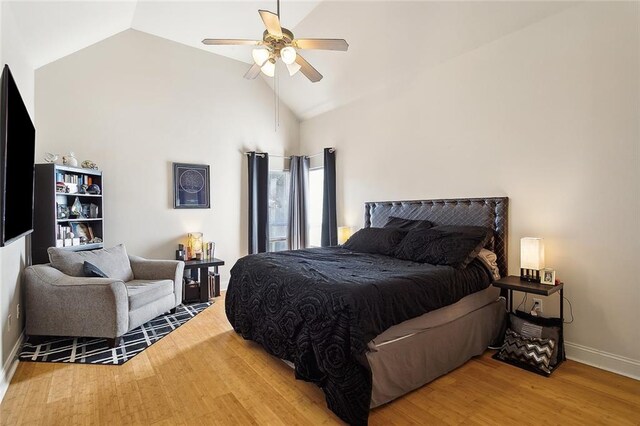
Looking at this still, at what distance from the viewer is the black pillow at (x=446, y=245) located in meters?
2.86

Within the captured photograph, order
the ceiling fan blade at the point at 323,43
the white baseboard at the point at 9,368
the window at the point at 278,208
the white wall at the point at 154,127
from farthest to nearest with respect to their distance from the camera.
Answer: the window at the point at 278,208, the white wall at the point at 154,127, the ceiling fan blade at the point at 323,43, the white baseboard at the point at 9,368

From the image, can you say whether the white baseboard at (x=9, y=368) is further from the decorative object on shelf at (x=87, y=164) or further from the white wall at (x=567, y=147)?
the white wall at (x=567, y=147)

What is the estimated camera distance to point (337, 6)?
3.66m

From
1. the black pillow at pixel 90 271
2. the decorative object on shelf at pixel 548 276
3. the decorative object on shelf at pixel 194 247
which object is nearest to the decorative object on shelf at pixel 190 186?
the decorative object on shelf at pixel 194 247

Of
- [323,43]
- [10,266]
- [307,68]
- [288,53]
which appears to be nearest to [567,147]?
[323,43]

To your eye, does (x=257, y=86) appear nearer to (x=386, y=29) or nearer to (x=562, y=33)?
(x=386, y=29)

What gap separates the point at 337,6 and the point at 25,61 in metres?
3.14

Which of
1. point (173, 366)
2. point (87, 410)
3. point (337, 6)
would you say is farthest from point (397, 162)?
point (87, 410)

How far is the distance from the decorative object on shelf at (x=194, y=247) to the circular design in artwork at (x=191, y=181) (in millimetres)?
671

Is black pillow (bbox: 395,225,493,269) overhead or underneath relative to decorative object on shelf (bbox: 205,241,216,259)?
overhead

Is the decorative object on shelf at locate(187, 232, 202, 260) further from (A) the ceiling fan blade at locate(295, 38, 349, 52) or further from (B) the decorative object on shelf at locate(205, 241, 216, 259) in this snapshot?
(A) the ceiling fan blade at locate(295, 38, 349, 52)

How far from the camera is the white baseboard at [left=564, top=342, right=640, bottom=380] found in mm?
2471

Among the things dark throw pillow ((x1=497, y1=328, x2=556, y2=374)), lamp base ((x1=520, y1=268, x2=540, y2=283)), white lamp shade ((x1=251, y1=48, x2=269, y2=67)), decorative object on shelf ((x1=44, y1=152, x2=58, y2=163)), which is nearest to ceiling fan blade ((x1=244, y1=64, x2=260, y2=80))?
white lamp shade ((x1=251, y1=48, x2=269, y2=67))

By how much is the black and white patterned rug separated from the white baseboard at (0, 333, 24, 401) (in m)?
0.08
